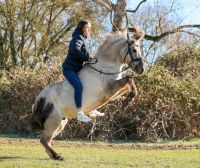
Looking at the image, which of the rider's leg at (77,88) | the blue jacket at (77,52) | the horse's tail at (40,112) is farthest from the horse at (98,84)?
the blue jacket at (77,52)

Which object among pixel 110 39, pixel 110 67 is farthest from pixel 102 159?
pixel 110 39

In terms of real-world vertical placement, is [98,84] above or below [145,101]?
above

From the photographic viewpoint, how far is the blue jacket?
11.5 meters

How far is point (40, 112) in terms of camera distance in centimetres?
1261

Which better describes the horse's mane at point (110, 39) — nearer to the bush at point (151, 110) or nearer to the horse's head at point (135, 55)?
the horse's head at point (135, 55)

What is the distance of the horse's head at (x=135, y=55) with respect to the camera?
37.4 feet

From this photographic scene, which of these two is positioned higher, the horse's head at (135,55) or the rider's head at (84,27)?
the rider's head at (84,27)

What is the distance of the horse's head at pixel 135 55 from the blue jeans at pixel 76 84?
1.23m

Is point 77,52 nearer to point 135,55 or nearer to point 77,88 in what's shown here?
point 77,88

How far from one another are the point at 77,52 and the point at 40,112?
2.12 m

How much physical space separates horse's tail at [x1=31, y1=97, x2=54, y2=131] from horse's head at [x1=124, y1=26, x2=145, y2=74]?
233 centimetres

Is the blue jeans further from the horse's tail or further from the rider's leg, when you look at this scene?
the horse's tail

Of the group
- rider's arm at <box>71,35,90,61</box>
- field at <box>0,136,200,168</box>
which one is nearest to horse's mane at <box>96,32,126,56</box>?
rider's arm at <box>71,35,90,61</box>

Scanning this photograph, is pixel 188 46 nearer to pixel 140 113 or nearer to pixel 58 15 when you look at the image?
pixel 140 113
